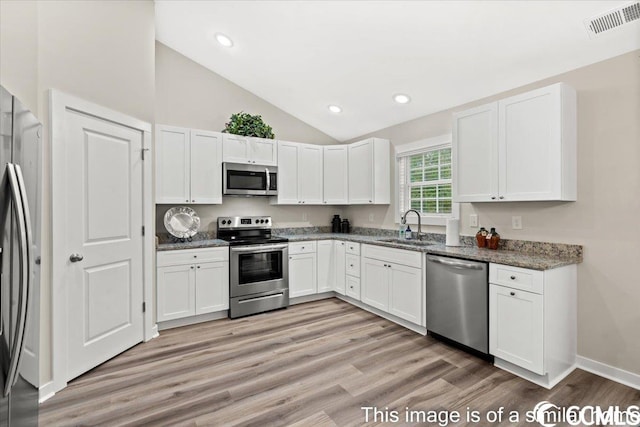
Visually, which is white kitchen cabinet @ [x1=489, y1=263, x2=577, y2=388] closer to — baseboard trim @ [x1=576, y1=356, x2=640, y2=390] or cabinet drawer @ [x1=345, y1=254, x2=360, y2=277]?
baseboard trim @ [x1=576, y1=356, x2=640, y2=390]

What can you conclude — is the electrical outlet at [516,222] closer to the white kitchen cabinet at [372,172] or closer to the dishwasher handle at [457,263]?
the dishwasher handle at [457,263]

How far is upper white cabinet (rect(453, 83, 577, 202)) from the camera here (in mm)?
2438

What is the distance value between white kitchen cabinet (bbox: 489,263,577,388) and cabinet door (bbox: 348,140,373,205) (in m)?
2.17

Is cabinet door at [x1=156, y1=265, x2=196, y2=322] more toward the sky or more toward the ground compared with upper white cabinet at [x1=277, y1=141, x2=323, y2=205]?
more toward the ground

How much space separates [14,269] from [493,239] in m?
3.38

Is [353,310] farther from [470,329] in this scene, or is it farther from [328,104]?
[328,104]

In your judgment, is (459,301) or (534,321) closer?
(534,321)

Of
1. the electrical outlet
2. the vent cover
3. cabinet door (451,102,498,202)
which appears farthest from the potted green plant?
the vent cover

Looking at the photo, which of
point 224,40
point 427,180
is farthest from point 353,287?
point 224,40

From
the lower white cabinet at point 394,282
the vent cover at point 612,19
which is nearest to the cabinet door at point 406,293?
the lower white cabinet at point 394,282

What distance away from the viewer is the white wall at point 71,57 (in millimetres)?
1976

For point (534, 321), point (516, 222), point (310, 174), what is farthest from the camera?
point (310, 174)

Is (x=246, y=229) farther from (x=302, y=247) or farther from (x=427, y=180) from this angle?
(x=427, y=180)

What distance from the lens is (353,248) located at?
4.13 meters
